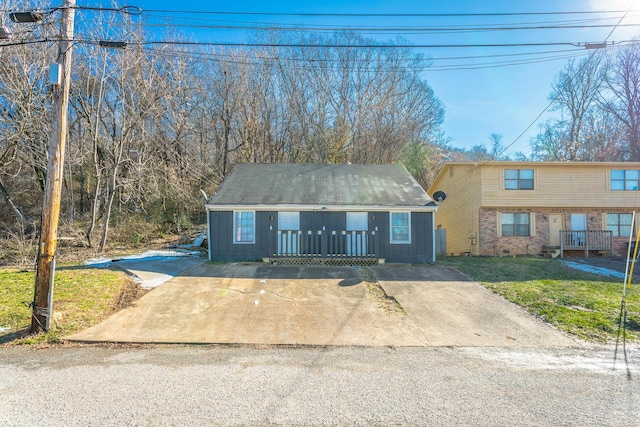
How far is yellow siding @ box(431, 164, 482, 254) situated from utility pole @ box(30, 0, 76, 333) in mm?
14920

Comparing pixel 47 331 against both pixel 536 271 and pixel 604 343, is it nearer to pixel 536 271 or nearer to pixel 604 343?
pixel 604 343

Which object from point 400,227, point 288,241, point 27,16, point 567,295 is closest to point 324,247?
point 288,241

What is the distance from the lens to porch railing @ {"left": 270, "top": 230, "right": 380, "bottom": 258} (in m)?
11.6

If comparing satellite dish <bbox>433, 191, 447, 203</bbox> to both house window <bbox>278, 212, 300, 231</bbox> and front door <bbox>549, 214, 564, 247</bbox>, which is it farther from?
house window <bbox>278, 212, 300, 231</bbox>

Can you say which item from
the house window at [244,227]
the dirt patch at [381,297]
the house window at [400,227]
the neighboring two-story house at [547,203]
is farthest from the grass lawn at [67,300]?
the neighboring two-story house at [547,203]

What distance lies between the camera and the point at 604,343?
5.38 metres

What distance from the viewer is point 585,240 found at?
15.0m

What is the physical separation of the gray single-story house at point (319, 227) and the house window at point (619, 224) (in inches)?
380

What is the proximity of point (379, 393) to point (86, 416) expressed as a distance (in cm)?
271

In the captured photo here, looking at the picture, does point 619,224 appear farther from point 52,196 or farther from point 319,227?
point 52,196

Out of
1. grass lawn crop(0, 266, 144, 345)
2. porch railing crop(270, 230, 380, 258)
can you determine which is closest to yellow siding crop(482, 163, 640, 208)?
porch railing crop(270, 230, 380, 258)

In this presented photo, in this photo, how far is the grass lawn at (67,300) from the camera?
5.50 metres

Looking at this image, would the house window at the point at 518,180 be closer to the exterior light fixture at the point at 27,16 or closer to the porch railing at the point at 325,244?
the porch railing at the point at 325,244

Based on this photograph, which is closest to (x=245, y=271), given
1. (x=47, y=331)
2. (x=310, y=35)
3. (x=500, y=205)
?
(x=47, y=331)
